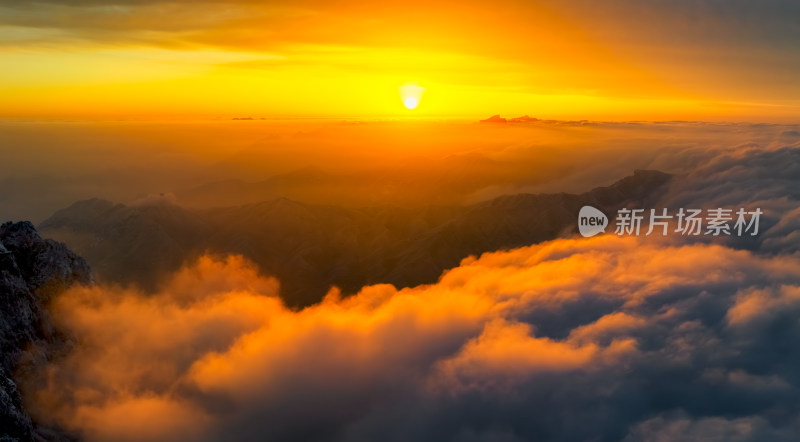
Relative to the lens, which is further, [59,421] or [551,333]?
[551,333]

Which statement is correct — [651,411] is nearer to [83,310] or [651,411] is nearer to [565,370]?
[565,370]

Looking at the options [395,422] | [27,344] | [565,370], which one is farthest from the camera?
[565,370]

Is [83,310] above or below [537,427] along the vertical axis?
above

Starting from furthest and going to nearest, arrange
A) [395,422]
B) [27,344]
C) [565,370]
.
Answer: [565,370] → [395,422] → [27,344]

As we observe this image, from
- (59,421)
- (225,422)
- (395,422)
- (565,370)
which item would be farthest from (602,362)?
(59,421)

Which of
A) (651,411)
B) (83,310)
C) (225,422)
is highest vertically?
(83,310)

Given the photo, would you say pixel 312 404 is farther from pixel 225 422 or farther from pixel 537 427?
pixel 537 427
